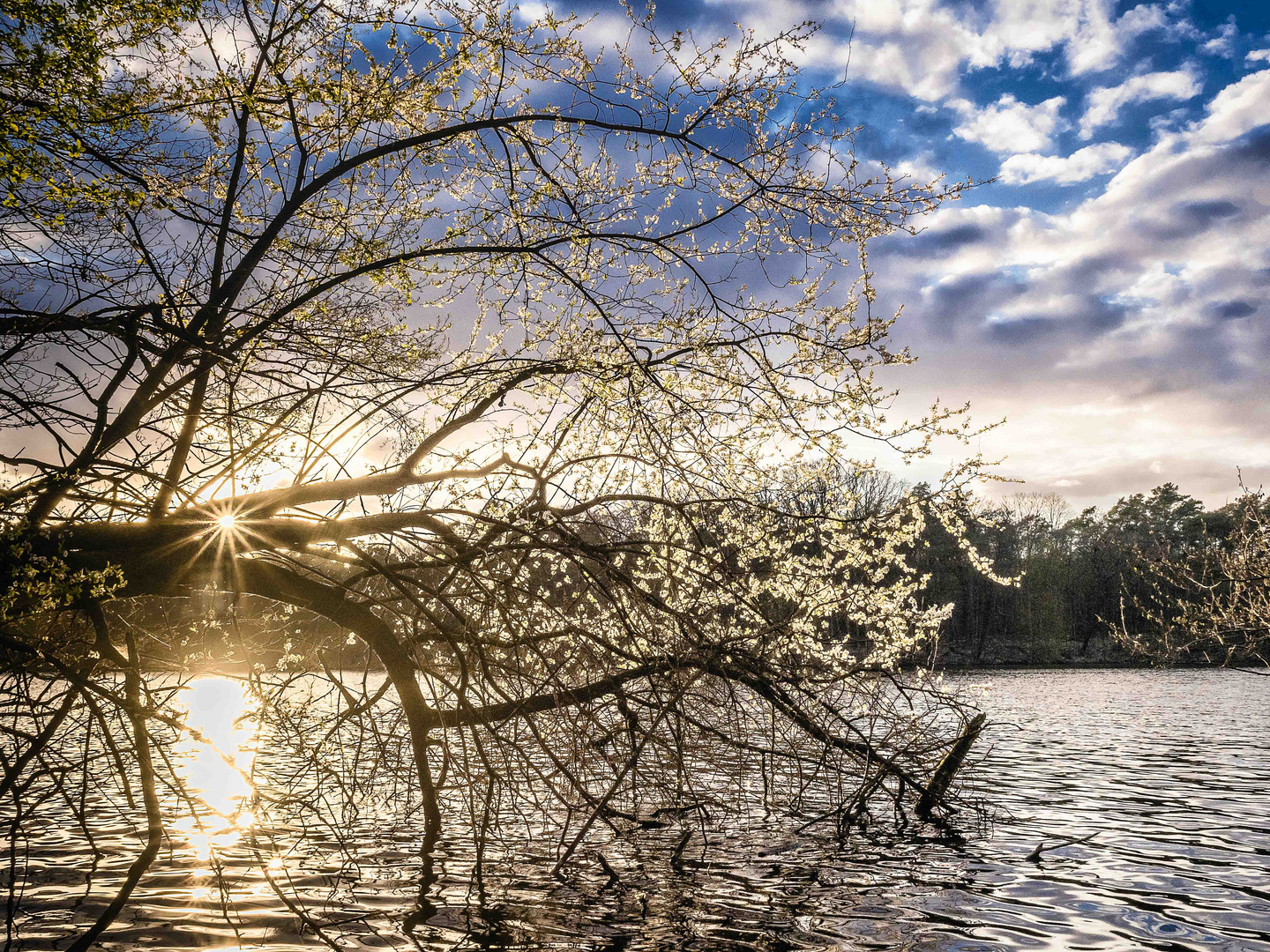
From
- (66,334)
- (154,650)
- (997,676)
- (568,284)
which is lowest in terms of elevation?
(997,676)

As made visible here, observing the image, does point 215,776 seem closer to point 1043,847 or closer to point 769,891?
point 769,891

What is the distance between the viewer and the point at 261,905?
7.90 meters

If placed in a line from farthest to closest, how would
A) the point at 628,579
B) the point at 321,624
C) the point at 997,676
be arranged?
the point at 997,676 → the point at 321,624 → the point at 628,579

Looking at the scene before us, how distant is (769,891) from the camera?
331 inches

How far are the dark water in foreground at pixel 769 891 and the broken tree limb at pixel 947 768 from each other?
48cm

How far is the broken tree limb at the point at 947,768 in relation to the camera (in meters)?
10.9

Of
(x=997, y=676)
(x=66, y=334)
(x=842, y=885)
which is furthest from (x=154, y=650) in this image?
(x=997, y=676)

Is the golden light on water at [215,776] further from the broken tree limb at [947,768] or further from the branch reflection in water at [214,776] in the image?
the broken tree limb at [947,768]

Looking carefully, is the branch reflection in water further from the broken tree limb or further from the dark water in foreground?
the broken tree limb

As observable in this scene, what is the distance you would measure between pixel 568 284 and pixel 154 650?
21.6 ft

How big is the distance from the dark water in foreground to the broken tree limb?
48cm

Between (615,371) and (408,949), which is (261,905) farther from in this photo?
(615,371)

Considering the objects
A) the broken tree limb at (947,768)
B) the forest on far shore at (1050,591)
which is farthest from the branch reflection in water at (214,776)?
the forest on far shore at (1050,591)

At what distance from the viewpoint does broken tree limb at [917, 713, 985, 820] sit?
35.9 feet
